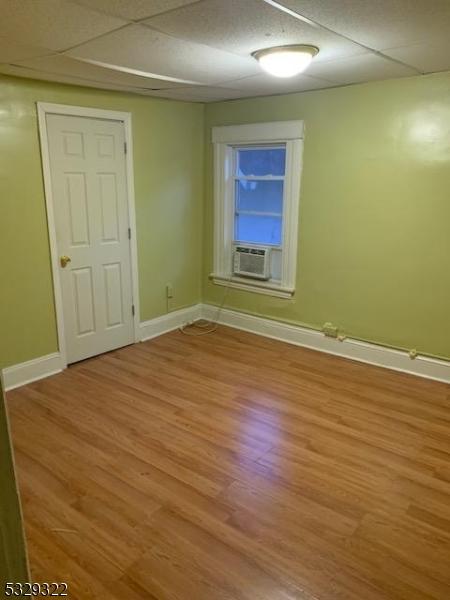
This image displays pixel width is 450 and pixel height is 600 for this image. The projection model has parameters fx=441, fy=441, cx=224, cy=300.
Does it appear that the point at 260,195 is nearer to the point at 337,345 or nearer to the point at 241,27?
the point at 337,345

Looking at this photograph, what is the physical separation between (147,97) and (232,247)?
166 centimetres

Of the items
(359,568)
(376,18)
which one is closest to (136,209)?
(376,18)

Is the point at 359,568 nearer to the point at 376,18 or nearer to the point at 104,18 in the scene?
the point at 376,18

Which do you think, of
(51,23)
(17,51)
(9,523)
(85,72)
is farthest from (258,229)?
(9,523)

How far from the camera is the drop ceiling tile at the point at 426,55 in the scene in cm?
244

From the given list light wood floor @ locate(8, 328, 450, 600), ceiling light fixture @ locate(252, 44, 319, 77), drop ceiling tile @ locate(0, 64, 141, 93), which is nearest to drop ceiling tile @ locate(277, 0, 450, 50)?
ceiling light fixture @ locate(252, 44, 319, 77)

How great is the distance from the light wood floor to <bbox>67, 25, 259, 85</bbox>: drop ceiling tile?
229 centimetres

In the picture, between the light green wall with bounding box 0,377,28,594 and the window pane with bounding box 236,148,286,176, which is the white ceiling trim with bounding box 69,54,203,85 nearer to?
the window pane with bounding box 236,148,286,176

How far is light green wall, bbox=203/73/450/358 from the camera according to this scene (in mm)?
3352

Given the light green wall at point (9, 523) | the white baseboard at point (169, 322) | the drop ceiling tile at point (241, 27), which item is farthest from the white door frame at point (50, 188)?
the light green wall at point (9, 523)

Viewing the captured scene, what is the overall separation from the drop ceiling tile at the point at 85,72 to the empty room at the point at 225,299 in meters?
0.04

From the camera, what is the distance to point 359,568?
189 centimetres

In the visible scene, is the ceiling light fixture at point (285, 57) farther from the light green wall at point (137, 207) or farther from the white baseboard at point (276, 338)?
the white baseboard at point (276, 338)

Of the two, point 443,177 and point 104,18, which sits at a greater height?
point 104,18
